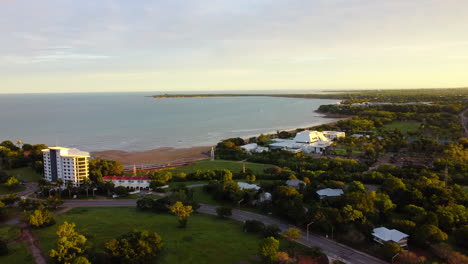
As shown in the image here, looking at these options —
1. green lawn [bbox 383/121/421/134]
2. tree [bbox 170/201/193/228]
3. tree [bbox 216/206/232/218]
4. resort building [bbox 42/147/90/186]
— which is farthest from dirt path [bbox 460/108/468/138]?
resort building [bbox 42/147/90/186]

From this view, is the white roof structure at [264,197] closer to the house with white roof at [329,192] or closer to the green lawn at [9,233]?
the house with white roof at [329,192]

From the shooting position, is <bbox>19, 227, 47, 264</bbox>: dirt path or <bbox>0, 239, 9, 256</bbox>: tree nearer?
<bbox>19, 227, 47, 264</bbox>: dirt path

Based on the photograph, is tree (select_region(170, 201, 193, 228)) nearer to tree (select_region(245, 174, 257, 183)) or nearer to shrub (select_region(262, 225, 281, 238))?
shrub (select_region(262, 225, 281, 238))

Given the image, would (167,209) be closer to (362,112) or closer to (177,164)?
(177,164)

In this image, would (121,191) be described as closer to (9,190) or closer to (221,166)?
(9,190)

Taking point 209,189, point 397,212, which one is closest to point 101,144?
point 209,189
